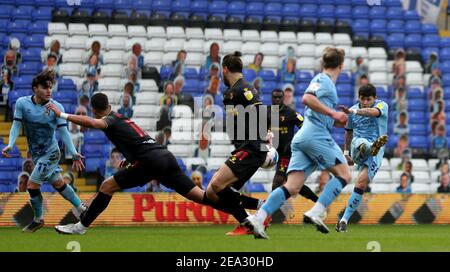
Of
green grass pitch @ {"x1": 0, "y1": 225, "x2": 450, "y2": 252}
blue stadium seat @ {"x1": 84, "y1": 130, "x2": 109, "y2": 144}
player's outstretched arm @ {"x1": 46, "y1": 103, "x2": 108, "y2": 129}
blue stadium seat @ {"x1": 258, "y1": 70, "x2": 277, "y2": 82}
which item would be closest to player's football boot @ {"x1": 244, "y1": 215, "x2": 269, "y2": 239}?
green grass pitch @ {"x1": 0, "y1": 225, "x2": 450, "y2": 252}

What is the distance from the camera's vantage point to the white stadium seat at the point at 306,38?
24.4m

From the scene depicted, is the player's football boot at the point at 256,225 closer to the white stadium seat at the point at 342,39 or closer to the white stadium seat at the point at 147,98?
the white stadium seat at the point at 147,98

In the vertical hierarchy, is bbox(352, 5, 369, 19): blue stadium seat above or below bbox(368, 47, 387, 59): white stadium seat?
above

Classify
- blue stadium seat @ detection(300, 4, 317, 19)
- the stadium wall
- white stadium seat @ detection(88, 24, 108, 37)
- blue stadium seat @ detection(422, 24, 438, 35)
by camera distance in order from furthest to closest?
blue stadium seat @ detection(422, 24, 438, 35)
blue stadium seat @ detection(300, 4, 317, 19)
white stadium seat @ detection(88, 24, 108, 37)
the stadium wall

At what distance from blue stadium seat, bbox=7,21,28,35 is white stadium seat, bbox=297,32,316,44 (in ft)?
22.2

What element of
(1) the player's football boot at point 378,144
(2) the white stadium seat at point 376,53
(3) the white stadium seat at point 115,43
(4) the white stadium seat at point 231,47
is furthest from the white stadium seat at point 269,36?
(1) the player's football boot at point 378,144

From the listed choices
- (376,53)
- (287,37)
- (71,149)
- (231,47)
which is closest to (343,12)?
(376,53)

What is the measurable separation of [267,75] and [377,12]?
4478 millimetres

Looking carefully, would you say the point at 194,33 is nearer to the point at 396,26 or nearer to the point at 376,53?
the point at 376,53

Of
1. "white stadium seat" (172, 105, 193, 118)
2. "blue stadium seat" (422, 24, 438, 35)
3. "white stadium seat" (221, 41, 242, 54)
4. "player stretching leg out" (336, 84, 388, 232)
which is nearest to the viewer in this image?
"player stretching leg out" (336, 84, 388, 232)

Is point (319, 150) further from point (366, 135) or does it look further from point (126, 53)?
point (126, 53)

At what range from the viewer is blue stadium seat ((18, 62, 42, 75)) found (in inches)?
859

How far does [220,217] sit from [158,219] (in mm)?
1128

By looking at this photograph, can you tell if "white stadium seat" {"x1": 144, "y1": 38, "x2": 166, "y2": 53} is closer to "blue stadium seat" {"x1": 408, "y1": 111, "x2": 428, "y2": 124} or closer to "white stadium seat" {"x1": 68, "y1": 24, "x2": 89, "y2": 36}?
"white stadium seat" {"x1": 68, "y1": 24, "x2": 89, "y2": 36}
